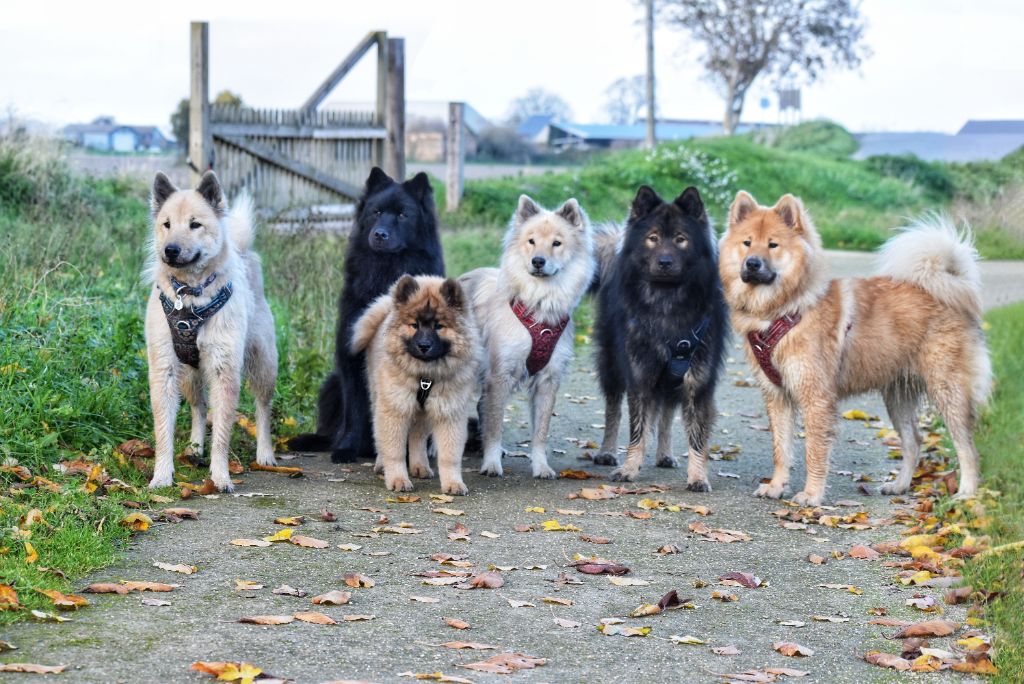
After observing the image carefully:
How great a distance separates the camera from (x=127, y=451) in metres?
6.87

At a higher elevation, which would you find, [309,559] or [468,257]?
[468,257]

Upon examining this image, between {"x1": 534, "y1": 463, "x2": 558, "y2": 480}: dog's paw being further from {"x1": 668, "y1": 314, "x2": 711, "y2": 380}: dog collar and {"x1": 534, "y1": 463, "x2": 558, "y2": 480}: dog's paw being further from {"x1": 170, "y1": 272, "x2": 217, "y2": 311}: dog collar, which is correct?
{"x1": 170, "y1": 272, "x2": 217, "y2": 311}: dog collar

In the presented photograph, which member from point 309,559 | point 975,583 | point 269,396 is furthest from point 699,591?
point 269,396

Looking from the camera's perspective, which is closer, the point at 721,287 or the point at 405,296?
the point at 405,296

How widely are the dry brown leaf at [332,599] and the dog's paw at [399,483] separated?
1.88 metres

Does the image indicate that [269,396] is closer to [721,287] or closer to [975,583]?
[721,287]

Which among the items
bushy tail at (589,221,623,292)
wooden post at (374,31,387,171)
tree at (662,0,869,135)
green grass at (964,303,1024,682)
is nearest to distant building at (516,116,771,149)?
tree at (662,0,869,135)

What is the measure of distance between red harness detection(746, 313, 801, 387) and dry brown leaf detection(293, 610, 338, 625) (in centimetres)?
335

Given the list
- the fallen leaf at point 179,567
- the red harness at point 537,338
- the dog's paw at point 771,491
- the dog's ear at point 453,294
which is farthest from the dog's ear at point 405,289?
the dog's paw at point 771,491

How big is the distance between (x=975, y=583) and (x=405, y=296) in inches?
129

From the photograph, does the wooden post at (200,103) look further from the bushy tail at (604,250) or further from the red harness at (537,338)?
the red harness at (537,338)

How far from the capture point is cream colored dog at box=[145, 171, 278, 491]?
6449 millimetres

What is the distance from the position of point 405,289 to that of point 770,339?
2.15 meters

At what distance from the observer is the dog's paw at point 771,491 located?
276 inches
